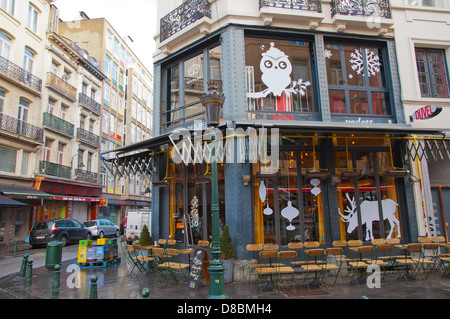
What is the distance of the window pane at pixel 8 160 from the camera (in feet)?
63.4

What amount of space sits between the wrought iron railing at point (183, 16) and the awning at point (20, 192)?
1278 centimetres

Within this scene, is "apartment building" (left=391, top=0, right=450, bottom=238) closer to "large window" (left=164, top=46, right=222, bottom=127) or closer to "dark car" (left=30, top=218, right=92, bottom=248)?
"large window" (left=164, top=46, right=222, bottom=127)

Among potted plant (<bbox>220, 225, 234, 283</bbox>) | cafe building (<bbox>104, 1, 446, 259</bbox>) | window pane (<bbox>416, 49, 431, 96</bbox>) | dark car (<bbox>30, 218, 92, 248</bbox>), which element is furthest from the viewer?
dark car (<bbox>30, 218, 92, 248</bbox>)

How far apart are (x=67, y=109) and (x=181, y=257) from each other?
21.2 metres

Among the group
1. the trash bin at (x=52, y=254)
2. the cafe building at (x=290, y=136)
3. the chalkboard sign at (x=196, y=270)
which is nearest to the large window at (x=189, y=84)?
the cafe building at (x=290, y=136)

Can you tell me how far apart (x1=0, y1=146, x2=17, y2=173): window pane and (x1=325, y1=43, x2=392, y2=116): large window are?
62.2 ft

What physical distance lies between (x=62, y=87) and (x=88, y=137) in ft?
16.4

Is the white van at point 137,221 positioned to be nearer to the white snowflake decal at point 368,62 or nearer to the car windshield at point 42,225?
the car windshield at point 42,225

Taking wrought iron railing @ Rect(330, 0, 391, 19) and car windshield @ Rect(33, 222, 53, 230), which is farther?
car windshield @ Rect(33, 222, 53, 230)

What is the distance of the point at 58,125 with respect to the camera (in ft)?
80.5

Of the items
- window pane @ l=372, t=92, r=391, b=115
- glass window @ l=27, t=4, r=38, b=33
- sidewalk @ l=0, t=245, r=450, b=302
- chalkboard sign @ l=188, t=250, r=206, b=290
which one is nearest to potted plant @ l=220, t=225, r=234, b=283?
sidewalk @ l=0, t=245, r=450, b=302

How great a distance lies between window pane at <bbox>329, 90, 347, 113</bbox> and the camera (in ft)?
33.5

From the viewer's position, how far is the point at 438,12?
1131 cm
